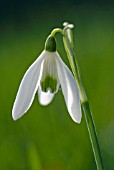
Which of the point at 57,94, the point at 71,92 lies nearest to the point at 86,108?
the point at 71,92

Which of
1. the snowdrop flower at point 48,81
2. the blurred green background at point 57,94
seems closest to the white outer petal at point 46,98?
the snowdrop flower at point 48,81

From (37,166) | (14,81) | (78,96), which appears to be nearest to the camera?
(78,96)

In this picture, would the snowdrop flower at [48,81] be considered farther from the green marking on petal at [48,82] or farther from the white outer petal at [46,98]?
the white outer petal at [46,98]

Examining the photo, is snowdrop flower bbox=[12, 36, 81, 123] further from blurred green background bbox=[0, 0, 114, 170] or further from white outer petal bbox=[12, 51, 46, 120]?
blurred green background bbox=[0, 0, 114, 170]

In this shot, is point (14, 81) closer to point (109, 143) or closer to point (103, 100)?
point (103, 100)

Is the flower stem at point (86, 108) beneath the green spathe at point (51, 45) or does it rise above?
beneath

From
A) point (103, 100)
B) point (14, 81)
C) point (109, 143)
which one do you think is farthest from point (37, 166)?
point (14, 81)

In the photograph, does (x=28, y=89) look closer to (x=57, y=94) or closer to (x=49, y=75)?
(x=49, y=75)
